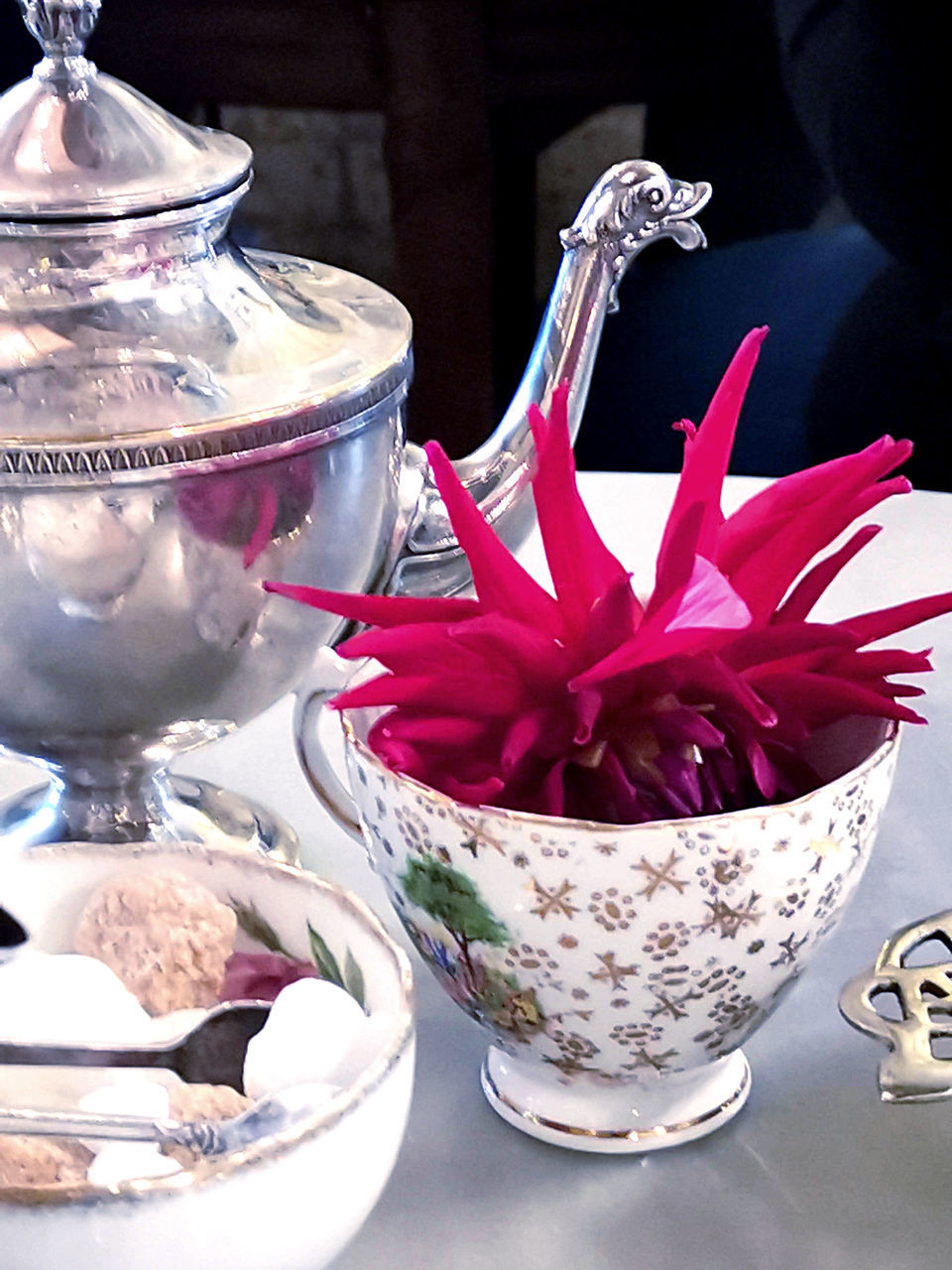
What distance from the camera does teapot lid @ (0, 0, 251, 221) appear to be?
34 centimetres

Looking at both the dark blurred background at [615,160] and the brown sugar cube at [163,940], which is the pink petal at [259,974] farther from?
the dark blurred background at [615,160]

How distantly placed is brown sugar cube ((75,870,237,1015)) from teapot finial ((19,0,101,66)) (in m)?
0.19

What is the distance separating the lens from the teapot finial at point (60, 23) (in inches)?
A: 13.9

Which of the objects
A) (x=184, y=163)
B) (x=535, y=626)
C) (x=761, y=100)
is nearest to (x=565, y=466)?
(x=535, y=626)

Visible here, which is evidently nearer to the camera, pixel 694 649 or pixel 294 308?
pixel 694 649

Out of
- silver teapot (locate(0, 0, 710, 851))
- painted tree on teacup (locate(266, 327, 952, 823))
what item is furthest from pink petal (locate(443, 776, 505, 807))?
silver teapot (locate(0, 0, 710, 851))

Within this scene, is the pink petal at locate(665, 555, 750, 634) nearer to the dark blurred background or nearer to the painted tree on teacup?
the painted tree on teacup

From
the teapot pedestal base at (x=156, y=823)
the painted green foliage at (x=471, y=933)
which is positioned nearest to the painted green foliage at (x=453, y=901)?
the painted green foliage at (x=471, y=933)

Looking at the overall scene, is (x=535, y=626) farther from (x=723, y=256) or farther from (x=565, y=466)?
(x=723, y=256)

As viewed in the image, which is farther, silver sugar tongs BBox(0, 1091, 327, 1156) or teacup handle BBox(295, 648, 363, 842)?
teacup handle BBox(295, 648, 363, 842)

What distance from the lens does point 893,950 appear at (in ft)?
0.93

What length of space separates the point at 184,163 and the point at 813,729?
186mm

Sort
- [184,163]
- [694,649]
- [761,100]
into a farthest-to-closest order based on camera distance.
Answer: [761,100], [184,163], [694,649]

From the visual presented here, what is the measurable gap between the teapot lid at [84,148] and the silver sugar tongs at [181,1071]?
0.17 meters
